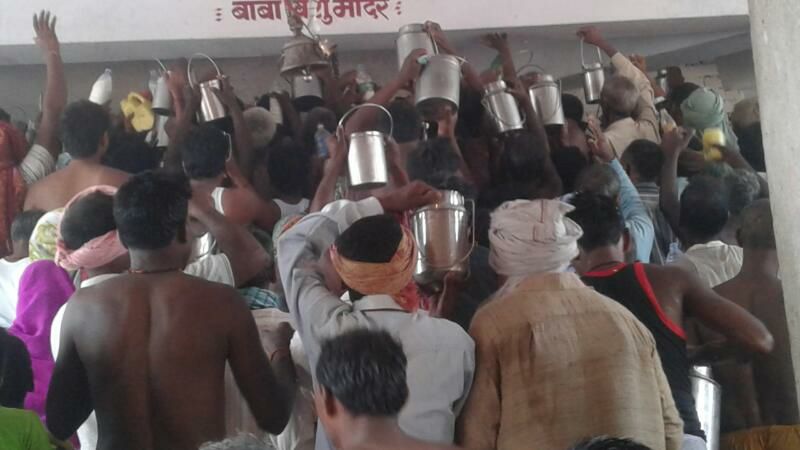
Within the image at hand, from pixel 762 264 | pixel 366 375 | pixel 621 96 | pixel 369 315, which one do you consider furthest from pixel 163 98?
pixel 366 375

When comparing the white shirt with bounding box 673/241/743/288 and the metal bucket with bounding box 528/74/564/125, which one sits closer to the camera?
the white shirt with bounding box 673/241/743/288

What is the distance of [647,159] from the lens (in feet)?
14.1

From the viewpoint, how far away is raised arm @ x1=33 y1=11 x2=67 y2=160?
4.30 m

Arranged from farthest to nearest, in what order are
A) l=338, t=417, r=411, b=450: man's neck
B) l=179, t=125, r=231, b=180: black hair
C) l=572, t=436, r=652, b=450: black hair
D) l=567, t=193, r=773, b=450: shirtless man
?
l=179, t=125, r=231, b=180: black hair, l=567, t=193, r=773, b=450: shirtless man, l=338, t=417, r=411, b=450: man's neck, l=572, t=436, r=652, b=450: black hair

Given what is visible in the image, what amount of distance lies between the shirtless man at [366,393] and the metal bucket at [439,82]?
2.10 meters

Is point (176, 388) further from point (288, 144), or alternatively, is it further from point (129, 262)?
point (288, 144)

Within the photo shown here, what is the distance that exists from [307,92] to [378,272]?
2528 millimetres

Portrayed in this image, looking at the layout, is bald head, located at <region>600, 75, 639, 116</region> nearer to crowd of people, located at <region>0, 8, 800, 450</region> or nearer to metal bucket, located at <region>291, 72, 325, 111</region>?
crowd of people, located at <region>0, 8, 800, 450</region>

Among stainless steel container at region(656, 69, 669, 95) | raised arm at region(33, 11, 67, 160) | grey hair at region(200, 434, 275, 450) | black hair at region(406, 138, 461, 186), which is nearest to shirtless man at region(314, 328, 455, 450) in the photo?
grey hair at region(200, 434, 275, 450)

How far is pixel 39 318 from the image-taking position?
2977 millimetres

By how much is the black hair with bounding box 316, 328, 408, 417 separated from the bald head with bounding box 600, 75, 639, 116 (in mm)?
3133

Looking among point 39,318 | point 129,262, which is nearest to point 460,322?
point 129,262

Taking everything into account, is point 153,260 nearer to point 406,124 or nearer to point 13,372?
point 13,372

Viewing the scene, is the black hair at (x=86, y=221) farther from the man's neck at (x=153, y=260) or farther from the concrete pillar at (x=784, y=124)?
the concrete pillar at (x=784, y=124)
